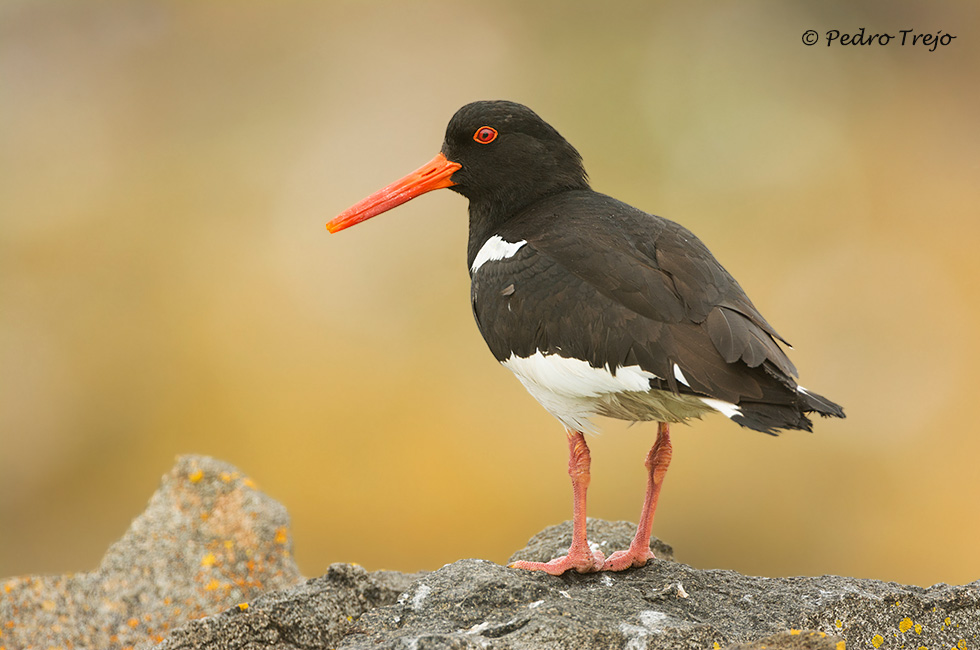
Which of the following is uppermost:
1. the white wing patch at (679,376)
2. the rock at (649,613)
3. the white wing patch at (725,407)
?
the white wing patch at (679,376)

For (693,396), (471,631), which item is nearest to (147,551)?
(471,631)

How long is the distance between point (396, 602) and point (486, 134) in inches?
97.3

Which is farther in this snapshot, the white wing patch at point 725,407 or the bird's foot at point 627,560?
the bird's foot at point 627,560

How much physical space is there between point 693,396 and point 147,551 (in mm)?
3133

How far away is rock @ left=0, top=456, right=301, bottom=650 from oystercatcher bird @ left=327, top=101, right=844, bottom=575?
64.6 inches

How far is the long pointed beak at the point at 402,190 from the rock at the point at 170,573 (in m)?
1.61

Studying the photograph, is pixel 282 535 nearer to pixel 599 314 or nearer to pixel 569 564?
pixel 569 564

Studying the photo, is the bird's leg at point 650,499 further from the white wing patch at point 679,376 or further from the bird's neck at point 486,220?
the bird's neck at point 486,220

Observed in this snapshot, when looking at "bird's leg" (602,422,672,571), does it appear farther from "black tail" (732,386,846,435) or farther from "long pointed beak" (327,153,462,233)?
"long pointed beak" (327,153,462,233)

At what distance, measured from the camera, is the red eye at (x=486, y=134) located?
477cm

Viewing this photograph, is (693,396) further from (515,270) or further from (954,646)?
(954,646)

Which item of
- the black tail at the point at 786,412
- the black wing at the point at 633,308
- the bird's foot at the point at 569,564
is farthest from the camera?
the bird's foot at the point at 569,564

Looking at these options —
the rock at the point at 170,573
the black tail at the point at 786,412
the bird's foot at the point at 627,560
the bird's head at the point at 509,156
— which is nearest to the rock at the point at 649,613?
the bird's foot at the point at 627,560

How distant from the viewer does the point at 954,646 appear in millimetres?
3441
